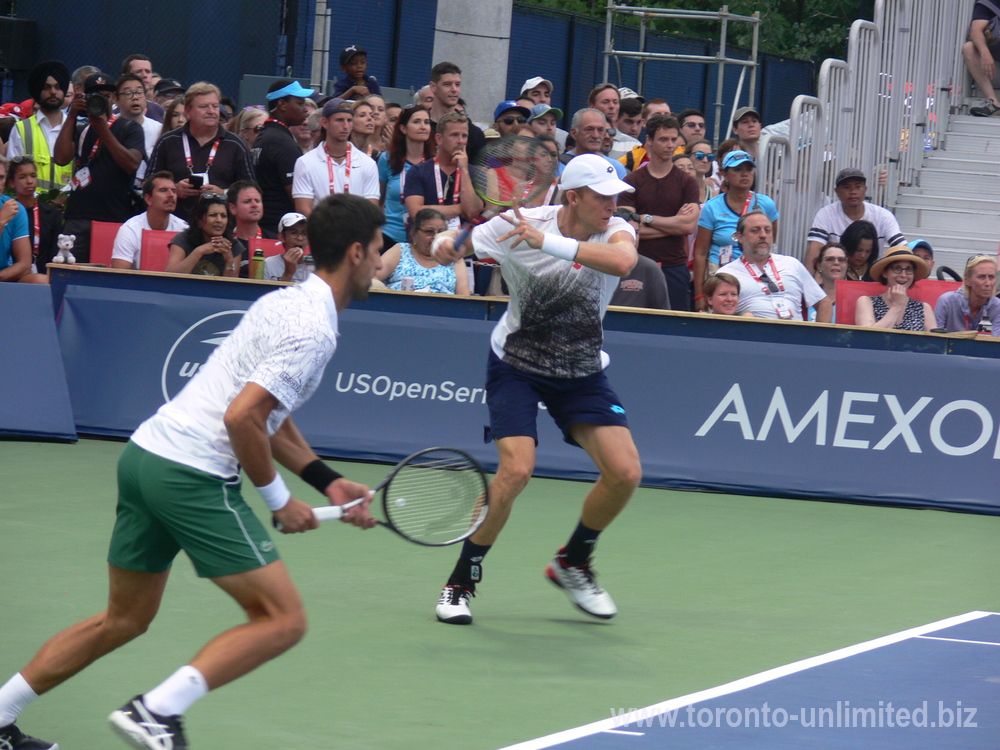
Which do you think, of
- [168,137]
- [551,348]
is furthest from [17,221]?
[551,348]

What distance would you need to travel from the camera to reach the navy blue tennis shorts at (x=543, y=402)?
6004mm

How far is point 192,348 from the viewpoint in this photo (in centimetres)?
966

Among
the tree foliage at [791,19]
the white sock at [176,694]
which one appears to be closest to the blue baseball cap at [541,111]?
the white sock at [176,694]

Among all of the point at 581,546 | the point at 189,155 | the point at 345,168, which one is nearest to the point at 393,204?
the point at 345,168

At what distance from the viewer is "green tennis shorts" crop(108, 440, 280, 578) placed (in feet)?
12.8

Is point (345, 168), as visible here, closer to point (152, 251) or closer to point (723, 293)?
point (152, 251)

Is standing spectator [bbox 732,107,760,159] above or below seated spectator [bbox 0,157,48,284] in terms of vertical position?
above

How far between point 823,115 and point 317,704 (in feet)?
29.4

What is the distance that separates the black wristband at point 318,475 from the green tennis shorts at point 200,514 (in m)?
0.25

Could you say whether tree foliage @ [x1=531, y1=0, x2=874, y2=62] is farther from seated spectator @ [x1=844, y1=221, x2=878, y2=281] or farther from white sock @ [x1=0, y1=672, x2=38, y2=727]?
white sock @ [x1=0, y1=672, x2=38, y2=727]

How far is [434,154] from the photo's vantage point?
11305mm

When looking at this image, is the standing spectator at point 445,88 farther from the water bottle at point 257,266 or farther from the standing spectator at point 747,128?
the standing spectator at point 747,128

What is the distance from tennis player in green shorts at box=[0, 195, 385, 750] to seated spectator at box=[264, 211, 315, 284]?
5845 millimetres

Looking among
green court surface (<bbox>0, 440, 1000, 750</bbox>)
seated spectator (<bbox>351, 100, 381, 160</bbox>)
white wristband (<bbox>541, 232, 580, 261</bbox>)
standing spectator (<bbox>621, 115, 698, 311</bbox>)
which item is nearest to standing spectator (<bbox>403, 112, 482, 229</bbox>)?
seated spectator (<bbox>351, 100, 381, 160</bbox>)
